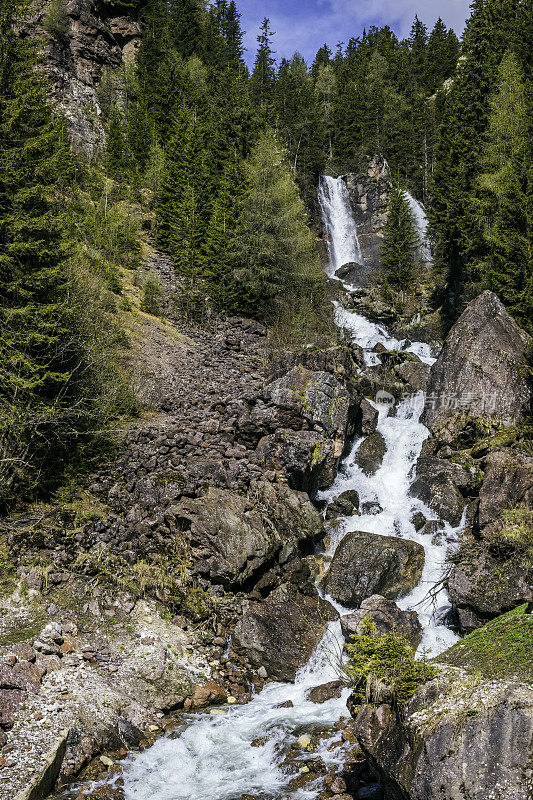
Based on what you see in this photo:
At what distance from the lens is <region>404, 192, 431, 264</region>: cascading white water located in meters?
43.0

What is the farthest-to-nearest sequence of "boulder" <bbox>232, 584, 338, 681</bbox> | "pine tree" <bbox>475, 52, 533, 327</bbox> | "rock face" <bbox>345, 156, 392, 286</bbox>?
"rock face" <bbox>345, 156, 392, 286</bbox> → "pine tree" <bbox>475, 52, 533, 327</bbox> → "boulder" <bbox>232, 584, 338, 681</bbox>

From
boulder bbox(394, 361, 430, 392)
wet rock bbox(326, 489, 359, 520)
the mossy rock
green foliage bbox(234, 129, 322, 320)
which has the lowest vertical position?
wet rock bbox(326, 489, 359, 520)

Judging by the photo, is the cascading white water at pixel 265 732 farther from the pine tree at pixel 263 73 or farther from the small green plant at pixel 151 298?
the pine tree at pixel 263 73

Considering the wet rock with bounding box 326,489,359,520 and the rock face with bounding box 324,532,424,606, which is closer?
the rock face with bounding box 324,532,424,606

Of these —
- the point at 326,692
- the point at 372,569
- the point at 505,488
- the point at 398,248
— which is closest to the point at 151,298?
the point at 372,569

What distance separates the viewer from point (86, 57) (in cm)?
4544

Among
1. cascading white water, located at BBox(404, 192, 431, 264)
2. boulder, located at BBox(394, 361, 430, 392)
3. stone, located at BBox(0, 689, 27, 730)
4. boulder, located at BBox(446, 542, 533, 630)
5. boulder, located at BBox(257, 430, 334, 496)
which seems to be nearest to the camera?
stone, located at BBox(0, 689, 27, 730)

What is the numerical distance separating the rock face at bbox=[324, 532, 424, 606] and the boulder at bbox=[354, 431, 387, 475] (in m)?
5.25

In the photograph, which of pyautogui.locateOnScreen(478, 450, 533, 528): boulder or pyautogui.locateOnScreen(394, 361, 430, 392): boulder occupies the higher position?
pyautogui.locateOnScreen(394, 361, 430, 392): boulder

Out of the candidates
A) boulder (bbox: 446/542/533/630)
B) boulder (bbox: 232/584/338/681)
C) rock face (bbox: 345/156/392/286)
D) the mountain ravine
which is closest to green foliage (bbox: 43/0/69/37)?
the mountain ravine

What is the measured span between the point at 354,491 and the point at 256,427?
15.4 ft

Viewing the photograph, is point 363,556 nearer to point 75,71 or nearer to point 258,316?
point 258,316

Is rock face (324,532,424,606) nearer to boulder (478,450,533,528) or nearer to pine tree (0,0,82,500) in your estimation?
boulder (478,450,533,528)

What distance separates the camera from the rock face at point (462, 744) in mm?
4699
